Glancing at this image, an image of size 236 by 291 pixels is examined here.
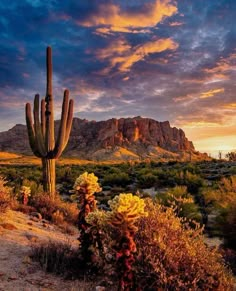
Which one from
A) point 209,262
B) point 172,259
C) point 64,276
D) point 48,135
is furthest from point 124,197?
point 48,135

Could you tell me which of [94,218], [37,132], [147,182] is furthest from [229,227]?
[147,182]

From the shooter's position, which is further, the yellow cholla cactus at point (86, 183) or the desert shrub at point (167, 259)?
the yellow cholla cactus at point (86, 183)

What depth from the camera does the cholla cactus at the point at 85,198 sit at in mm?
6852

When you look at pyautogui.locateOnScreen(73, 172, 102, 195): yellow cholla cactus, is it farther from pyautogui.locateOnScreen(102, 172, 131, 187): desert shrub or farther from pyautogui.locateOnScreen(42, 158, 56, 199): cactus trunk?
pyautogui.locateOnScreen(102, 172, 131, 187): desert shrub

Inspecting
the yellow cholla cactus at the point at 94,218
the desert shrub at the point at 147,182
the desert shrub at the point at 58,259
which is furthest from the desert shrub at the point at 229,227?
the desert shrub at the point at 147,182

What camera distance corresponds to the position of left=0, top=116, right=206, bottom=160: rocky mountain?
428 ft

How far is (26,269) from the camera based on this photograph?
23.0 ft

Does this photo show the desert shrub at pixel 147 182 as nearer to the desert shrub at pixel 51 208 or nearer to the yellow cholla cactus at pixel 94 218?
the desert shrub at pixel 51 208

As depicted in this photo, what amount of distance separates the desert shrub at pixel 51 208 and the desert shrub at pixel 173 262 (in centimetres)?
658

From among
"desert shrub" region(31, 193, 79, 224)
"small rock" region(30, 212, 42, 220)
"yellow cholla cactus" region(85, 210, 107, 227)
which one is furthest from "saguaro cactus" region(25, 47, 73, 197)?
"yellow cholla cactus" region(85, 210, 107, 227)

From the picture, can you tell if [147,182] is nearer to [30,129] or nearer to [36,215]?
[30,129]

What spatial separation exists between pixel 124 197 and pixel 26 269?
317 centimetres

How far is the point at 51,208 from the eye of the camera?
13047mm

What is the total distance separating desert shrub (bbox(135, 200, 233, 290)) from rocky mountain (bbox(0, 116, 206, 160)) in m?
111
